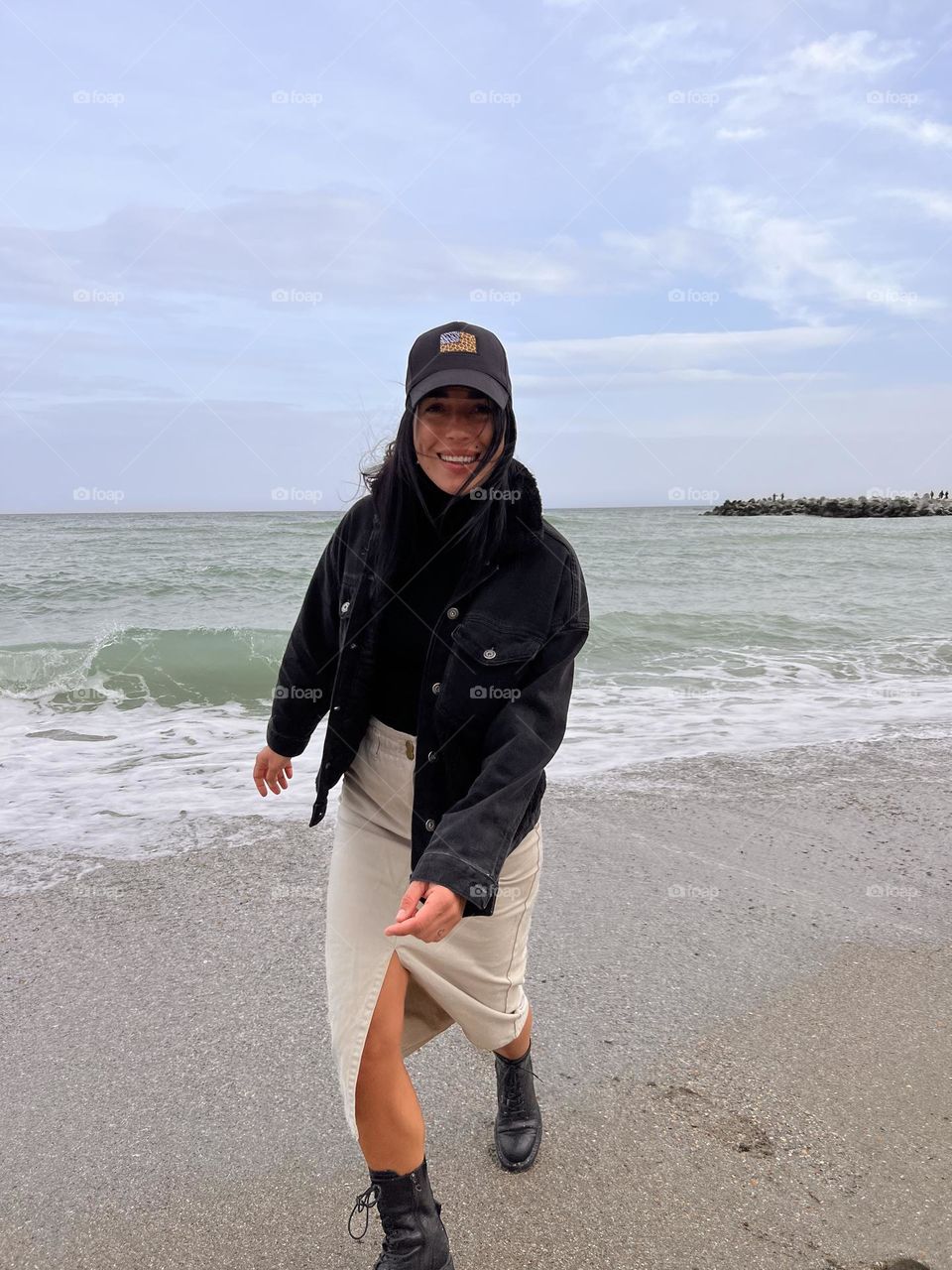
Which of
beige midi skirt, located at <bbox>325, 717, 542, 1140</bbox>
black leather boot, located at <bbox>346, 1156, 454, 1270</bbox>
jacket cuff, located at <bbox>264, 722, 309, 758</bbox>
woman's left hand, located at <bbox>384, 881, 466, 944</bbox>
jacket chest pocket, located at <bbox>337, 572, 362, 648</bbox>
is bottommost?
black leather boot, located at <bbox>346, 1156, 454, 1270</bbox>

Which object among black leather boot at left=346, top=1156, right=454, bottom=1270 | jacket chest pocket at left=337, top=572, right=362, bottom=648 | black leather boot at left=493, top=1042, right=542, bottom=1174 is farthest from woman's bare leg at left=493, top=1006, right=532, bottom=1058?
jacket chest pocket at left=337, top=572, right=362, bottom=648

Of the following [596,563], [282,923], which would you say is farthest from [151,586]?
[282,923]

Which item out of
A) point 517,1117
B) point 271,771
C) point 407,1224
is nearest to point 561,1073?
point 517,1117

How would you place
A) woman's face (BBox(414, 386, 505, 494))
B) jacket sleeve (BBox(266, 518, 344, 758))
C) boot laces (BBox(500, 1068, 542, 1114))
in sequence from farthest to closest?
boot laces (BBox(500, 1068, 542, 1114))
jacket sleeve (BBox(266, 518, 344, 758))
woman's face (BBox(414, 386, 505, 494))

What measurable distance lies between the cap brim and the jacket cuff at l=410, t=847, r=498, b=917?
3.04 feet

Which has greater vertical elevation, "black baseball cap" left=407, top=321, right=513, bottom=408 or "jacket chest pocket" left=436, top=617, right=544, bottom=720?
"black baseball cap" left=407, top=321, right=513, bottom=408

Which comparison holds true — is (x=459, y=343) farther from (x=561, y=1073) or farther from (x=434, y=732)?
(x=561, y=1073)

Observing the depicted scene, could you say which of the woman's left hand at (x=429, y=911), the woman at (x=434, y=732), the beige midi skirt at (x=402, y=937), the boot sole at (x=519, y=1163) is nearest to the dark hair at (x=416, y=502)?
the woman at (x=434, y=732)

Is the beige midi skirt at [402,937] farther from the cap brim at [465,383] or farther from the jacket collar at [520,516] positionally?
the cap brim at [465,383]

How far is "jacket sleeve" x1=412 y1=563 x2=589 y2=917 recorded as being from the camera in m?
1.85

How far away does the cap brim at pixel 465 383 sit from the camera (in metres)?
1.96

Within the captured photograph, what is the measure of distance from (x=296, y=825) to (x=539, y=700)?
3.16 metres

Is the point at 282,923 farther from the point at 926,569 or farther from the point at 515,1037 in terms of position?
the point at 926,569

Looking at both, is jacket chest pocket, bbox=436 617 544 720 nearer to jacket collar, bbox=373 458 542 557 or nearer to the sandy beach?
jacket collar, bbox=373 458 542 557
